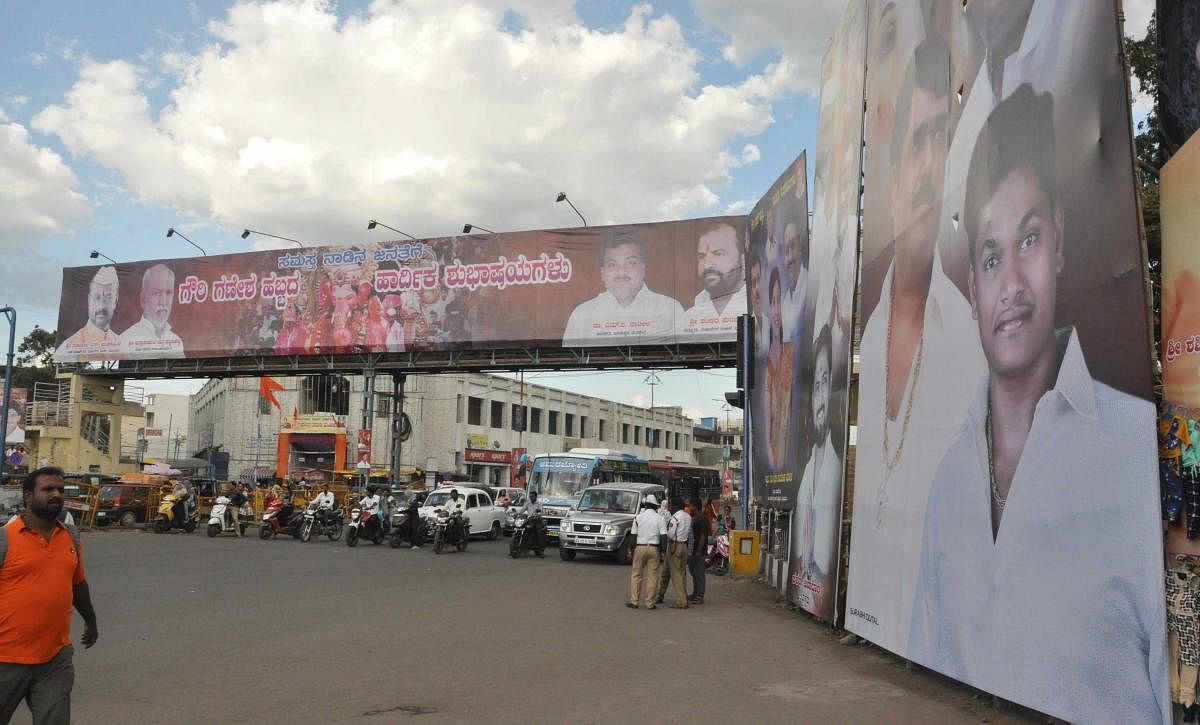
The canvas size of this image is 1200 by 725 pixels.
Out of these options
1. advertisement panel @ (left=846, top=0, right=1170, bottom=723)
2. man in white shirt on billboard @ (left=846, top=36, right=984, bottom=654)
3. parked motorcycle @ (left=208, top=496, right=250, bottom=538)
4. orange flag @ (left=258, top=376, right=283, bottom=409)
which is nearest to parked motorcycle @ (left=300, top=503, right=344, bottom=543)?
parked motorcycle @ (left=208, top=496, right=250, bottom=538)

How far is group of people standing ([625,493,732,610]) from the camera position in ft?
46.6

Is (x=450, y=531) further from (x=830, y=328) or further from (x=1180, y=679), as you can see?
(x=1180, y=679)

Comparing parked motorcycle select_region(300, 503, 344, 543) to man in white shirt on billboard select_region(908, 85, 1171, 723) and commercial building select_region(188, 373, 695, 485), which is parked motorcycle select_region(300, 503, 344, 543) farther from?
commercial building select_region(188, 373, 695, 485)

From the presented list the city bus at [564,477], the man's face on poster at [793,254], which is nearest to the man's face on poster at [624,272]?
the city bus at [564,477]

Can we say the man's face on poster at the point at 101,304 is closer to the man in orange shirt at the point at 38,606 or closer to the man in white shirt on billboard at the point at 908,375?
the man in white shirt on billboard at the point at 908,375

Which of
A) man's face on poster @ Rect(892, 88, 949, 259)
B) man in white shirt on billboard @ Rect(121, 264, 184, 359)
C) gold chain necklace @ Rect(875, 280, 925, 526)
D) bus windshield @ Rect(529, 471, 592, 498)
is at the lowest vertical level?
bus windshield @ Rect(529, 471, 592, 498)

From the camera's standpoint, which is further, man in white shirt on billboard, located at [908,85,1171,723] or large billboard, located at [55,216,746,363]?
large billboard, located at [55,216,746,363]

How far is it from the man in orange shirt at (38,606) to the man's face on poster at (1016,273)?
6.23 m

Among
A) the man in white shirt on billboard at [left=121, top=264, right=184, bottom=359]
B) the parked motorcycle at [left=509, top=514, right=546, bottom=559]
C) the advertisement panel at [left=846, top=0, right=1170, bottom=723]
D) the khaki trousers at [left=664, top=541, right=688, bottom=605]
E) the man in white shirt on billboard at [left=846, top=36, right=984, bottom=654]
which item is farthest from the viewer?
the man in white shirt on billboard at [left=121, top=264, right=184, bottom=359]

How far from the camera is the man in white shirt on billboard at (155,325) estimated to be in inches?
1574

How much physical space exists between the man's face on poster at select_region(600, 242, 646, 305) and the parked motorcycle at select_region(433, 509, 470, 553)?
1151cm

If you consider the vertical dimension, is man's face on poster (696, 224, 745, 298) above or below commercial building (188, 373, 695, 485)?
above

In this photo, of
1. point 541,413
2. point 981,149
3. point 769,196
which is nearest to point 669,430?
point 541,413

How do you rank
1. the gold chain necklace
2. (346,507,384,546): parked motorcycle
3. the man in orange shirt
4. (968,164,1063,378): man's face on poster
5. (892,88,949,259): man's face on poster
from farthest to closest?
1. (346,507,384,546): parked motorcycle
2. the gold chain necklace
3. (892,88,949,259): man's face on poster
4. (968,164,1063,378): man's face on poster
5. the man in orange shirt
